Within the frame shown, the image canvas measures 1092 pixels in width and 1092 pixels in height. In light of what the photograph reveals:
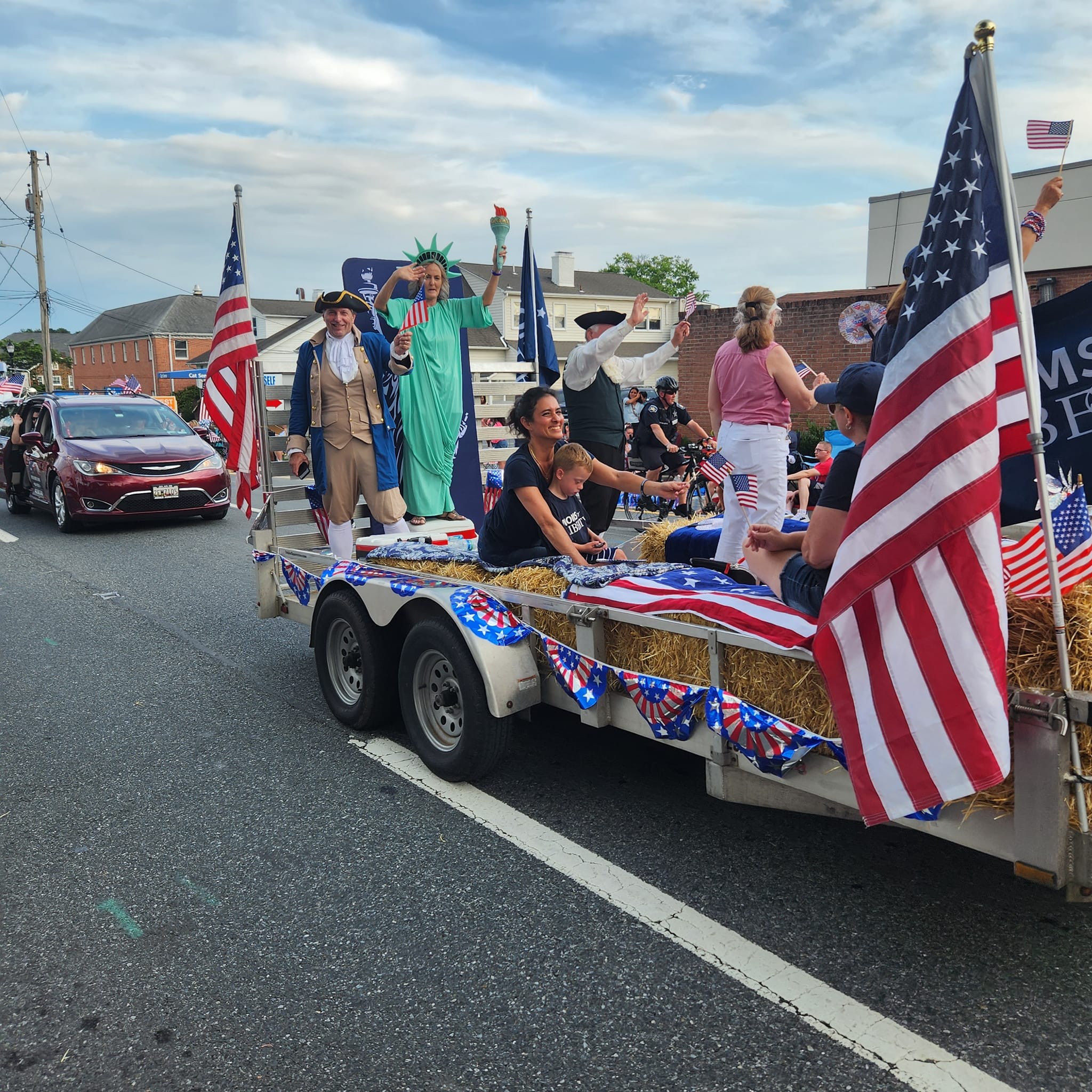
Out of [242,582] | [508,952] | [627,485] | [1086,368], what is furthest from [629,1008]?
[242,582]

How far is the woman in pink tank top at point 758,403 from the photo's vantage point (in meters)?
5.52

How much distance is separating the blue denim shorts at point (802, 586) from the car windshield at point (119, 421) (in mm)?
11641

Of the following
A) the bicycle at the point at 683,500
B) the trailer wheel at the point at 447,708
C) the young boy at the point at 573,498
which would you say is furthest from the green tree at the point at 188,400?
the trailer wheel at the point at 447,708

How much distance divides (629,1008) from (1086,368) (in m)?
2.72

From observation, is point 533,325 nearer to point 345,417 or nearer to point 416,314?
point 416,314

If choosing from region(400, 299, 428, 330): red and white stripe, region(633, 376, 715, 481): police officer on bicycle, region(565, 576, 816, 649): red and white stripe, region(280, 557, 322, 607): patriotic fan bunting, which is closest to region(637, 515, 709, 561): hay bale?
region(565, 576, 816, 649): red and white stripe

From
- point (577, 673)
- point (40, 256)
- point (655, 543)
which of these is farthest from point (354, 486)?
point (40, 256)

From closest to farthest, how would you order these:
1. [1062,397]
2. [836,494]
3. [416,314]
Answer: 1. [836,494]
2. [1062,397]
3. [416,314]

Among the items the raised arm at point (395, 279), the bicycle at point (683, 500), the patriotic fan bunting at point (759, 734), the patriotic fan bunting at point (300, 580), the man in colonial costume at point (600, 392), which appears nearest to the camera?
the patriotic fan bunting at point (759, 734)

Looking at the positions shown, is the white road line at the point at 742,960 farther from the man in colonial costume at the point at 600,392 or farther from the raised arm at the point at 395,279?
the raised arm at the point at 395,279

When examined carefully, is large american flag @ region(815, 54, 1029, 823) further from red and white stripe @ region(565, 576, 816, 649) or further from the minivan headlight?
the minivan headlight

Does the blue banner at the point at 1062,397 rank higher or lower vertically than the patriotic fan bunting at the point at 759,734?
higher

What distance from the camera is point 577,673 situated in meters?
3.63

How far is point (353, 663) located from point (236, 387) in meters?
2.61
